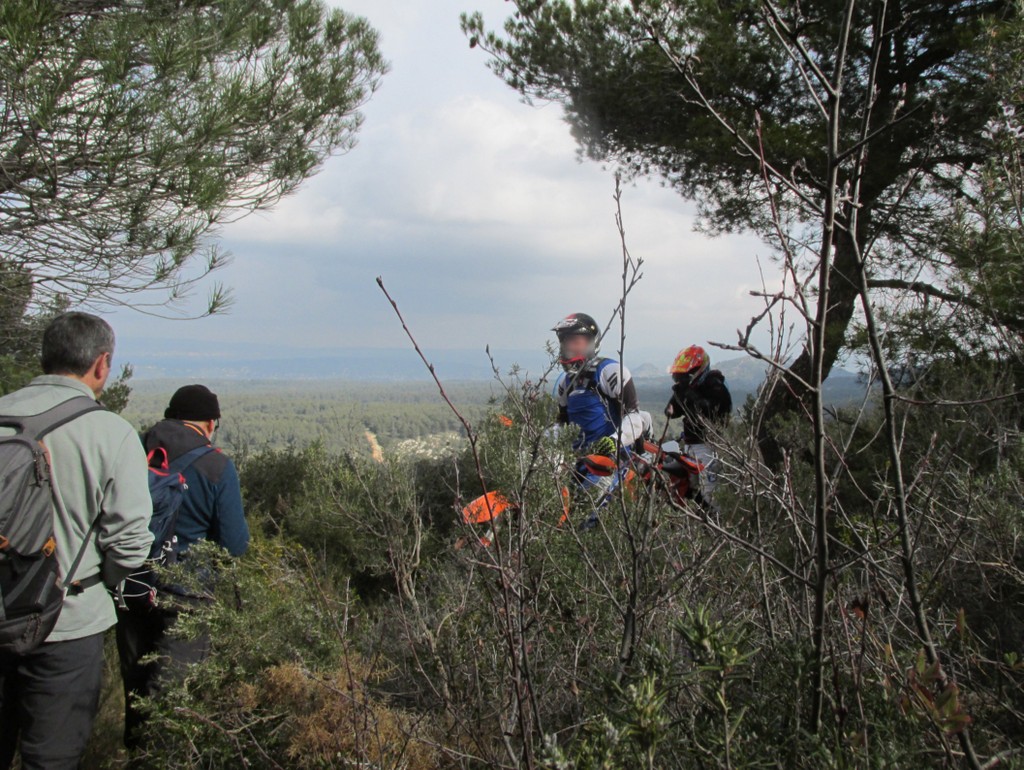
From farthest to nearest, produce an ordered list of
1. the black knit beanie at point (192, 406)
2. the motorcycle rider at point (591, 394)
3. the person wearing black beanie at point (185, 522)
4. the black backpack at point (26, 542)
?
the motorcycle rider at point (591, 394) < the black knit beanie at point (192, 406) < the person wearing black beanie at point (185, 522) < the black backpack at point (26, 542)

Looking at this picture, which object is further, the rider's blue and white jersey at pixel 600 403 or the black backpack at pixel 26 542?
the rider's blue and white jersey at pixel 600 403

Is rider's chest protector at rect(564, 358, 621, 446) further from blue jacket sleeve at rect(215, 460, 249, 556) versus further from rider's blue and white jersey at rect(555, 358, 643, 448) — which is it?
blue jacket sleeve at rect(215, 460, 249, 556)

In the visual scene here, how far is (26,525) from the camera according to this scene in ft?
7.32

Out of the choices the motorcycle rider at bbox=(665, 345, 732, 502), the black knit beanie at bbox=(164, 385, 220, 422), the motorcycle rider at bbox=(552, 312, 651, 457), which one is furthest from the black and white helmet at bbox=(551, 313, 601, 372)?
the black knit beanie at bbox=(164, 385, 220, 422)

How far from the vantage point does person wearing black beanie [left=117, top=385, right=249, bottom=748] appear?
9.84ft

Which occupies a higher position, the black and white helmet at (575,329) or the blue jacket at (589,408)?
the black and white helmet at (575,329)

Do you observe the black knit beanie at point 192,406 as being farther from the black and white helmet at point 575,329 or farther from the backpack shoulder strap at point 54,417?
the black and white helmet at point 575,329

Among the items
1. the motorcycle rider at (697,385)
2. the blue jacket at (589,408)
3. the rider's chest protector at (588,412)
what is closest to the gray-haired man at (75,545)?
the blue jacket at (589,408)

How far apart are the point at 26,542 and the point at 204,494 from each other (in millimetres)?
975

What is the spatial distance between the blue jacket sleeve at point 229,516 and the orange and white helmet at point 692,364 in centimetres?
419

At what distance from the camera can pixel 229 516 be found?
326 centimetres

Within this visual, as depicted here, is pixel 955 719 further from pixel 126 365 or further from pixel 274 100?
pixel 126 365

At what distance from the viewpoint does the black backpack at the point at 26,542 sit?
2.21 meters

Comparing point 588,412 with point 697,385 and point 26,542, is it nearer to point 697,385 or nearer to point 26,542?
point 697,385
